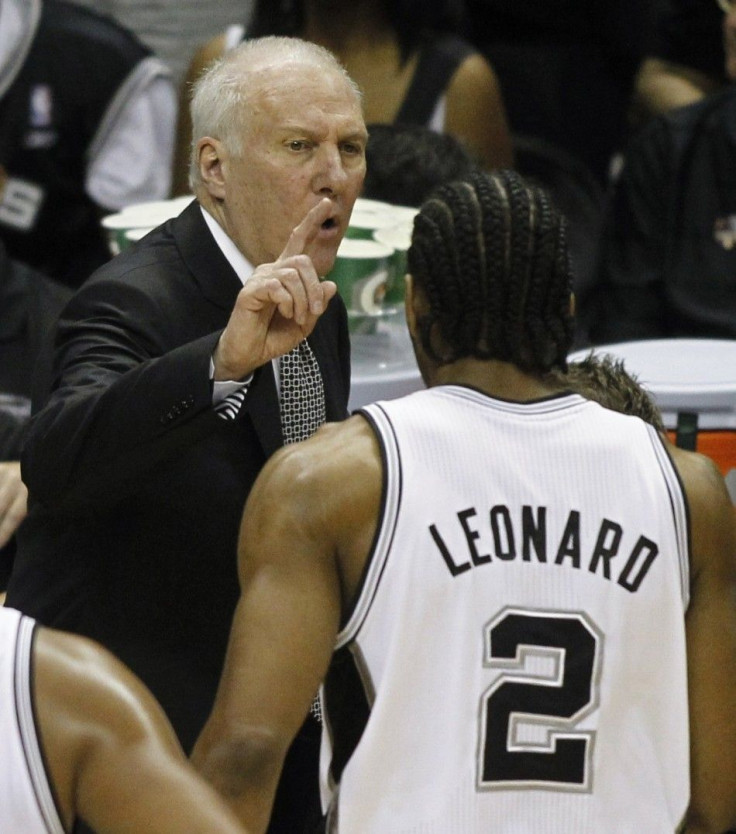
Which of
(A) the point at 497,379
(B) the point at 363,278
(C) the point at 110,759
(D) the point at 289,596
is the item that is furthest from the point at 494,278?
(B) the point at 363,278

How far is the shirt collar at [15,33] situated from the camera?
4.39 m

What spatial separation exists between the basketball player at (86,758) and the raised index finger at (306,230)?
31.1 inches

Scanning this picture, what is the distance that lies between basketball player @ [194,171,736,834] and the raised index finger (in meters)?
0.20

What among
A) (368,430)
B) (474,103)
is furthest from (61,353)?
(474,103)

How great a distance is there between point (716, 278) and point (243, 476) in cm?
204

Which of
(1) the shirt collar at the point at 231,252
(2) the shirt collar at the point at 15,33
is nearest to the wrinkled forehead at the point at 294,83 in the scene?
(1) the shirt collar at the point at 231,252

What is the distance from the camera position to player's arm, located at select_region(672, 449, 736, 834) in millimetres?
2117

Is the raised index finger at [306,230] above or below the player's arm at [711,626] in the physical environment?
above

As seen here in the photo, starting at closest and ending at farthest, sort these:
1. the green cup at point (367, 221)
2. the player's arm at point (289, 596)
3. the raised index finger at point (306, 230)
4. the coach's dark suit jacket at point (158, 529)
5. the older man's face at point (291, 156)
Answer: the player's arm at point (289, 596)
the raised index finger at point (306, 230)
the coach's dark suit jacket at point (158, 529)
the older man's face at point (291, 156)
the green cup at point (367, 221)

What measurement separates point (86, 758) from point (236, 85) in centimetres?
133

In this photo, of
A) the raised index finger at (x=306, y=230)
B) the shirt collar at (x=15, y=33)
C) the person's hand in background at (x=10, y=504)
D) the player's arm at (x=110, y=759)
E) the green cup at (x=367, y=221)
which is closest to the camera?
the player's arm at (x=110, y=759)

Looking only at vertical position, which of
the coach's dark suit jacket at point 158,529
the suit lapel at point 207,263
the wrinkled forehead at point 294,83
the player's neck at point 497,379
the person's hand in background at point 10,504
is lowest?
the person's hand in background at point 10,504

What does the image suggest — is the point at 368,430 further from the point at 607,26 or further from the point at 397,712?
the point at 607,26

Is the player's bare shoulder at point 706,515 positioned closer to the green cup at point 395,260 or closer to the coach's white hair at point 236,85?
the coach's white hair at point 236,85
